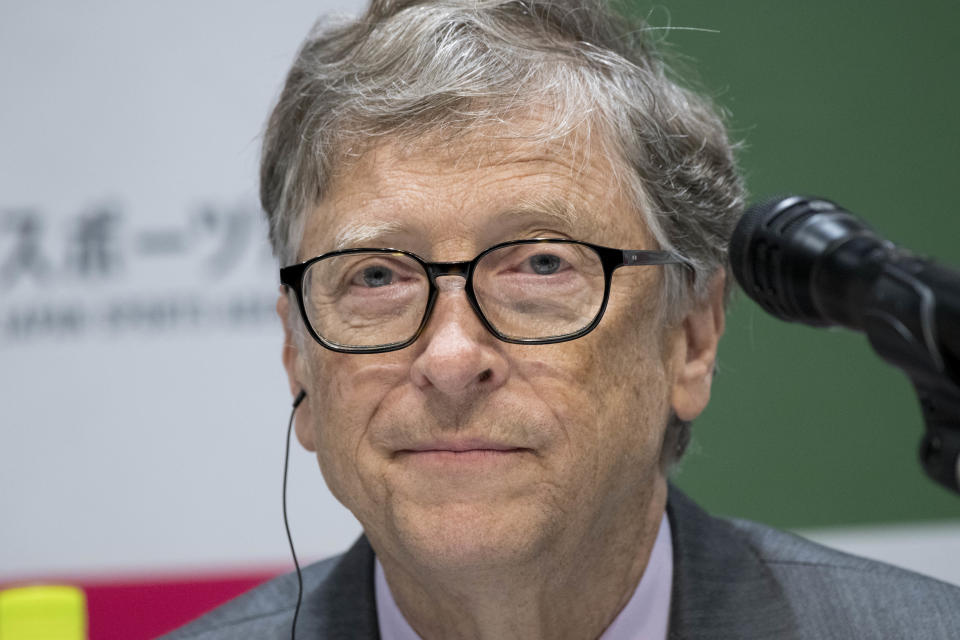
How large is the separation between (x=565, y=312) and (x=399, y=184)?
302 mm

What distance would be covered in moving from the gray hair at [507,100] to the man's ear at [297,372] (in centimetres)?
10

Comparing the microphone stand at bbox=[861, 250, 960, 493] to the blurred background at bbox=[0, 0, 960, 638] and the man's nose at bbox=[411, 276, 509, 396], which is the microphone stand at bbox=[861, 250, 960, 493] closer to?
the man's nose at bbox=[411, 276, 509, 396]

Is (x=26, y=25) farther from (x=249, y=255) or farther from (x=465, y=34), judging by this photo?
(x=465, y=34)

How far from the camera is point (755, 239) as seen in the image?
3.44 feet

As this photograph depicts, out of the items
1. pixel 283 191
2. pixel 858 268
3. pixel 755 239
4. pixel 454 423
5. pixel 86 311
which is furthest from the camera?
pixel 86 311

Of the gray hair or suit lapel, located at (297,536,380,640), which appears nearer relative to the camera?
the gray hair

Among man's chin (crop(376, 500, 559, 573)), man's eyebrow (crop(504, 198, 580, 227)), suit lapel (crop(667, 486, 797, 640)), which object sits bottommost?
suit lapel (crop(667, 486, 797, 640))

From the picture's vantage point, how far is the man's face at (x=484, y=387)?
154 cm

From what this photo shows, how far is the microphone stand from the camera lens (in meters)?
0.82

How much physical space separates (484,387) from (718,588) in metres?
0.58

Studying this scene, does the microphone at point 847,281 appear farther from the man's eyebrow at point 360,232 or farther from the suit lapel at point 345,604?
the suit lapel at point 345,604

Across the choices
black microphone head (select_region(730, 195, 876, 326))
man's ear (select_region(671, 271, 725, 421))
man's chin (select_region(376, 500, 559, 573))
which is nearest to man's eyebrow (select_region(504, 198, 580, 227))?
man's ear (select_region(671, 271, 725, 421))

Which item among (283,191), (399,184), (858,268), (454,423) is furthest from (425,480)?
(858,268)

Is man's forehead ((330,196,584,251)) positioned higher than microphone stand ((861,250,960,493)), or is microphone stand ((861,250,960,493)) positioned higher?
microphone stand ((861,250,960,493))
